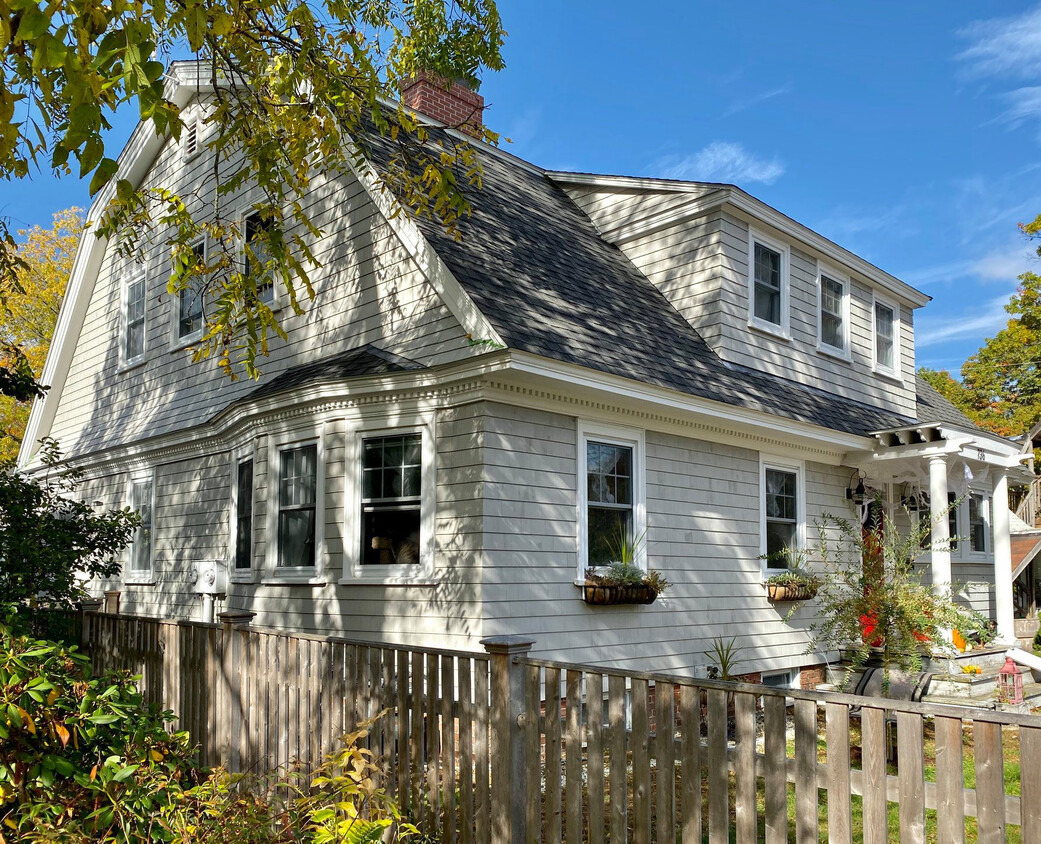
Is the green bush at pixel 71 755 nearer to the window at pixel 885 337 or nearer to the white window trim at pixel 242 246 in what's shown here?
the white window trim at pixel 242 246

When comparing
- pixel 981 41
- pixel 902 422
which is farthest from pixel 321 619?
pixel 981 41

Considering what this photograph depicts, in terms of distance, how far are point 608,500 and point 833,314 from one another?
665 centimetres

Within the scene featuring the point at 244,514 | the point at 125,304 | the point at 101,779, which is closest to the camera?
the point at 101,779

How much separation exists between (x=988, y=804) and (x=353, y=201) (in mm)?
9764

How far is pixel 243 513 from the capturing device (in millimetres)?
11852

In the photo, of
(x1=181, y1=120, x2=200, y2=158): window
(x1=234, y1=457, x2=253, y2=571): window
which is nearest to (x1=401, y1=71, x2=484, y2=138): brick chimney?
(x1=181, y1=120, x2=200, y2=158): window

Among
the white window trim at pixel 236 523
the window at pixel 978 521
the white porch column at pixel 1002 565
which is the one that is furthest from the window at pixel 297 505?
the window at pixel 978 521

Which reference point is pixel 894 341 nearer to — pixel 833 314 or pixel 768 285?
pixel 833 314

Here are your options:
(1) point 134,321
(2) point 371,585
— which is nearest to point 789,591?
(2) point 371,585

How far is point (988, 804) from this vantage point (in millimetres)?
2867

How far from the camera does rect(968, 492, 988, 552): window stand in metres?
17.4

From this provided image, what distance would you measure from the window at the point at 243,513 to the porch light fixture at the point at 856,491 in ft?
28.0

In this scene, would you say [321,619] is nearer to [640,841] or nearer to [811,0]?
[640,841]

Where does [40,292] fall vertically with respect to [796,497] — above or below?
above
